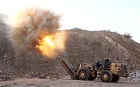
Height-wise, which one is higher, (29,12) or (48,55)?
(29,12)

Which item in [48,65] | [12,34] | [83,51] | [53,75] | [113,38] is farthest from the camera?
[113,38]

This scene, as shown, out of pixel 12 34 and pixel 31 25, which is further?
pixel 12 34

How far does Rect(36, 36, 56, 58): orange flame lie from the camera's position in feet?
94.9

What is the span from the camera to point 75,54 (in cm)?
3453

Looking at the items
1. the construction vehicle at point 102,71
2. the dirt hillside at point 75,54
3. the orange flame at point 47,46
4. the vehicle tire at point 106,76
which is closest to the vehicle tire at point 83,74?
the construction vehicle at point 102,71

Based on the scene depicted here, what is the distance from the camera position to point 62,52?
111 ft

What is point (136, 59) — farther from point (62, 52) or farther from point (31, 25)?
point (31, 25)

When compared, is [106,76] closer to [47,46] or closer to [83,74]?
[83,74]

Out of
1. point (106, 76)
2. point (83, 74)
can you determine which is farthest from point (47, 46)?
point (106, 76)

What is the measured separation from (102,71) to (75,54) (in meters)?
13.5

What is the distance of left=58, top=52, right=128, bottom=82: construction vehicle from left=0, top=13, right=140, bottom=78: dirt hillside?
6.61 metres

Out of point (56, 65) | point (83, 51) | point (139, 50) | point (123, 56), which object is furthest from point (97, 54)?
point (139, 50)

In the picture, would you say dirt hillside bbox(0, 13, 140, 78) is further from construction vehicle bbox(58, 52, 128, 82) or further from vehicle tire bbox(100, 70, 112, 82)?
vehicle tire bbox(100, 70, 112, 82)

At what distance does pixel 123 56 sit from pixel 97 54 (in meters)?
4.67
